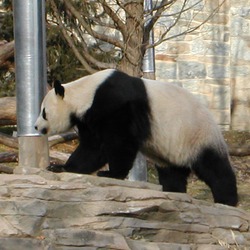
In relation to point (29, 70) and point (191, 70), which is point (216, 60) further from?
point (29, 70)

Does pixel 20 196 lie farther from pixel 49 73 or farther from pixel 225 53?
pixel 225 53

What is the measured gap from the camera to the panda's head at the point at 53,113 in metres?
7.63

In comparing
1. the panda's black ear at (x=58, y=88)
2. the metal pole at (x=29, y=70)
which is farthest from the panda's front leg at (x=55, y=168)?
the panda's black ear at (x=58, y=88)

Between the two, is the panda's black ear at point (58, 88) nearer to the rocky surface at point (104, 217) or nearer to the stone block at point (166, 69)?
the rocky surface at point (104, 217)

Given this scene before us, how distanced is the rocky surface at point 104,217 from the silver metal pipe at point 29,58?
1.18 metres

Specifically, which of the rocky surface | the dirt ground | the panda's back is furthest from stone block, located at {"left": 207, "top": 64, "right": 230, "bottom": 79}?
the rocky surface

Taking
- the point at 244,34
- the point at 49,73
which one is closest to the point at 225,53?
the point at 244,34

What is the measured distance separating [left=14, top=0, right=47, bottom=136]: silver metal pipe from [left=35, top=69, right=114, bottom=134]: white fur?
103 millimetres

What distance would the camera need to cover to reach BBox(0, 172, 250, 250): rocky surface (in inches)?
234

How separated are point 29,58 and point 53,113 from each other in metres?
0.56

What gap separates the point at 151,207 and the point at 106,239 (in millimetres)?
580

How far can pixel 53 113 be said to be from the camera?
772cm

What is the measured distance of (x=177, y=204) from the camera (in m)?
6.65

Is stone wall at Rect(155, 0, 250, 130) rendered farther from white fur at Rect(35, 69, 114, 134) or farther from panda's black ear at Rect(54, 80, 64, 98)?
panda's black ear at Rect(54, 80, 64, 98)
